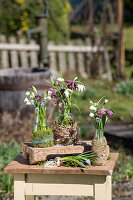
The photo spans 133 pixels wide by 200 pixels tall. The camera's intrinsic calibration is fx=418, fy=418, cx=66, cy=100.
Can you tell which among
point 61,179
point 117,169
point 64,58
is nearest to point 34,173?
point 61,179

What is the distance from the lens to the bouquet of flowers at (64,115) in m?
2.85

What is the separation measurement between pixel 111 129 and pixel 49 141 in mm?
3513

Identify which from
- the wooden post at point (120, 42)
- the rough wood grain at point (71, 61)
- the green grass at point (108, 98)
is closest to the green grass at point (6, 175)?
the green grass at point (108, 98)

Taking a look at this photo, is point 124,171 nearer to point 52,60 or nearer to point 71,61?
point 52,60

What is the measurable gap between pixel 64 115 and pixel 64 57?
766cm

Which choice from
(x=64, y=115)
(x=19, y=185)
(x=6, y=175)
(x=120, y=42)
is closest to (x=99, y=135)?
(x=64, y=115)

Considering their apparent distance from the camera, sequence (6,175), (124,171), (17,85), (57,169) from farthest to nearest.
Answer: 1. (17,85)
2. (124,171)
3. (6,175)
4. (57,169)

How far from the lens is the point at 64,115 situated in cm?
289

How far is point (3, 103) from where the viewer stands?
6.27 metres

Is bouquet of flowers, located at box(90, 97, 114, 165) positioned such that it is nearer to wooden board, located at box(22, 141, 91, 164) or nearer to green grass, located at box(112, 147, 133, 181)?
wooden board, located at box(22, 141, 91, 164)

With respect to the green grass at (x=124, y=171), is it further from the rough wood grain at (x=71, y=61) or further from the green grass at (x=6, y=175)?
the rough wood grain at (x=71, y=61)

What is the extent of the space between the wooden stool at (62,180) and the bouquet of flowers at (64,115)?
0.26 m

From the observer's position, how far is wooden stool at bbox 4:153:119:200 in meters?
2.64

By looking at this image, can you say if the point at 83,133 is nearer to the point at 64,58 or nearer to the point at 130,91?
the point at 130,91
